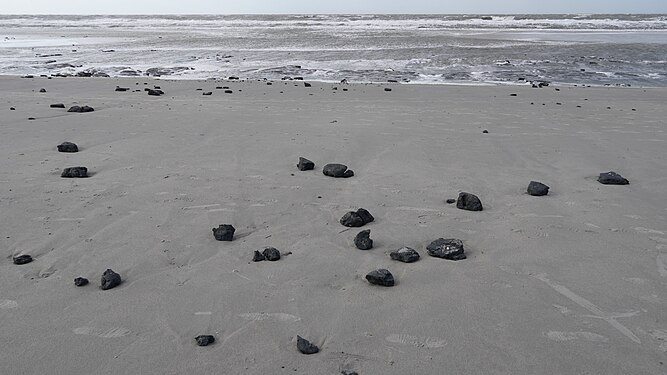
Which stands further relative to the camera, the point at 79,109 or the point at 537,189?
the point at 79,109

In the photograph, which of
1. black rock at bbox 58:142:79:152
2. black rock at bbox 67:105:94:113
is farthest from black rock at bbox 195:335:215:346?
black rock at bbox 67:105:94:113

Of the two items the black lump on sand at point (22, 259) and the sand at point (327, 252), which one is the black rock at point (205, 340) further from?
the black lump on sand at point (22, 259)

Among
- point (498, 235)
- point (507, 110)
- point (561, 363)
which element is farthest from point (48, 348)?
point (507, 110)

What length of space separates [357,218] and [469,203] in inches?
39.4

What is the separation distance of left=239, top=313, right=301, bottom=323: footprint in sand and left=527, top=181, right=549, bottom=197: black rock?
2841 millimetres

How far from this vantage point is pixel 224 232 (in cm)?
377

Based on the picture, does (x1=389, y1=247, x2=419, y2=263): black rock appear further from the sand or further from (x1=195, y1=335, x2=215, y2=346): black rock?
(x1=195, y1=335, x2=215, y2=346): black rock

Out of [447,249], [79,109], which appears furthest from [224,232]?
[79,109]

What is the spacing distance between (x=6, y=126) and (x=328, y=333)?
22.3 ft

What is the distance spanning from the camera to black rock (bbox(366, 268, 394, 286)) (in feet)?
10.4

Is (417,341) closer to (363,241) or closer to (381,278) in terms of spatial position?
(381,278)

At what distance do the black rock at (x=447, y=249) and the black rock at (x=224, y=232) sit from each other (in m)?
1.35

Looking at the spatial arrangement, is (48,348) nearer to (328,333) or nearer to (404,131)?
(328,333)

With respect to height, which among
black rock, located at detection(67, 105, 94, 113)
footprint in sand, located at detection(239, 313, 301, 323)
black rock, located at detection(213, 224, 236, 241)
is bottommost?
black rock, located at detection(67, 105, 94, 113)
